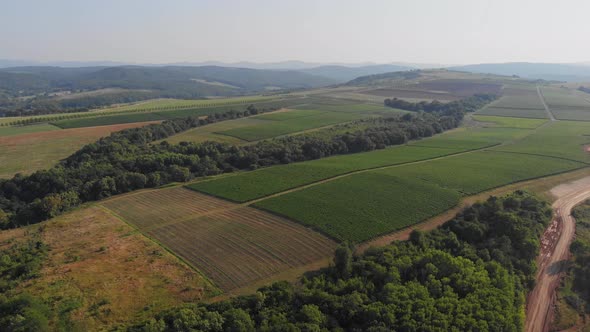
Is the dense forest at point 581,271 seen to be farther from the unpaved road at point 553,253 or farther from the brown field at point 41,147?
the brown field at point 41,147

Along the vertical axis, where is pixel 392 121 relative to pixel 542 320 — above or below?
above

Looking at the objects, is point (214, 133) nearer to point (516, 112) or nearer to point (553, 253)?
point (553, 253)

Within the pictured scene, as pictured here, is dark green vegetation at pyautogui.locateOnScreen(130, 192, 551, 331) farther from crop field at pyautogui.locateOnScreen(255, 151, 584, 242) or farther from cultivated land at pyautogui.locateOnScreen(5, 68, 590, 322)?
crop field at pyautogui.locateOnScreen(255, 151, 584, 242)

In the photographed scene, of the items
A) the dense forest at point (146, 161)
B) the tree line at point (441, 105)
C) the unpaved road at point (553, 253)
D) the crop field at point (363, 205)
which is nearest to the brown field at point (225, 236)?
the crop field at point (363, 205)

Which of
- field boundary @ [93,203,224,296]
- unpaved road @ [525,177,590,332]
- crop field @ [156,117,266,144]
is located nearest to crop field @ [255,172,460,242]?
unpaved road @ [525,177,590,332]

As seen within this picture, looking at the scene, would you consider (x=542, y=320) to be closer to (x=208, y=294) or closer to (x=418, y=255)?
(x=418, y=255)

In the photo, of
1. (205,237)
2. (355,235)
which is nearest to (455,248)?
(355,235)
